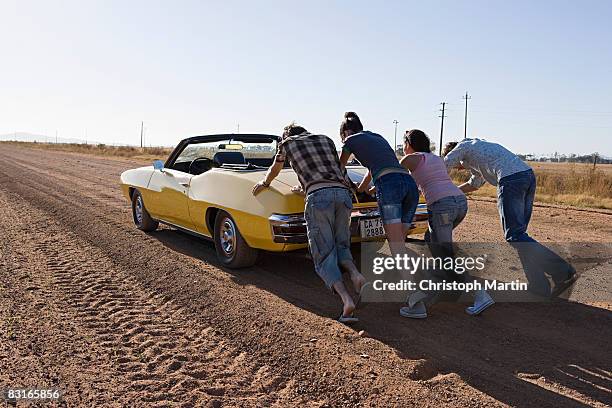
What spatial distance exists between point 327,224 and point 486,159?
1575mm

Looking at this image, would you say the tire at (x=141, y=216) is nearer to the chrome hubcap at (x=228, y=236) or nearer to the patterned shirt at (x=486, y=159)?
the chrome hubcap at (x=228, y=236)

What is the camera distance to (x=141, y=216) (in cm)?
791

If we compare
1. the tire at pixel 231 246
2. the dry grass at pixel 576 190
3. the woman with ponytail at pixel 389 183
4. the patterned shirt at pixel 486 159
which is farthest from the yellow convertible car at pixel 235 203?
the dry grass at pixel 576 190

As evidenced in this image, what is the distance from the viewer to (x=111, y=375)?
3.31 meters

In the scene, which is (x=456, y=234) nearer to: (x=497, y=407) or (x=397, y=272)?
(x=397, y=272)

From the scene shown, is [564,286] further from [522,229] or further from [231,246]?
[231,246]

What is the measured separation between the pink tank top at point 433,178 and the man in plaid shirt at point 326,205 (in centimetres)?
62

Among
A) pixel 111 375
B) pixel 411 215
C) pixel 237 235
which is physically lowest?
pixel 111 375

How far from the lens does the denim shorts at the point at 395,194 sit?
428cm

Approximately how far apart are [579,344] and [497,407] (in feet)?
4.22

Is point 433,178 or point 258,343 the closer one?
point 258,343

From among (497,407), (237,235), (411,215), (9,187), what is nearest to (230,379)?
(497,407)

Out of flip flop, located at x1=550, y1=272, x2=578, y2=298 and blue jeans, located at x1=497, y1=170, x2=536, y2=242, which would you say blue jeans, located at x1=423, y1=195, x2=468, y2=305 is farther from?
flip flop, located at x1=550, y1=272, x2=578, y2=298

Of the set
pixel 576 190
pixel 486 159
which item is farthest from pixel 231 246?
pixel 576 190
